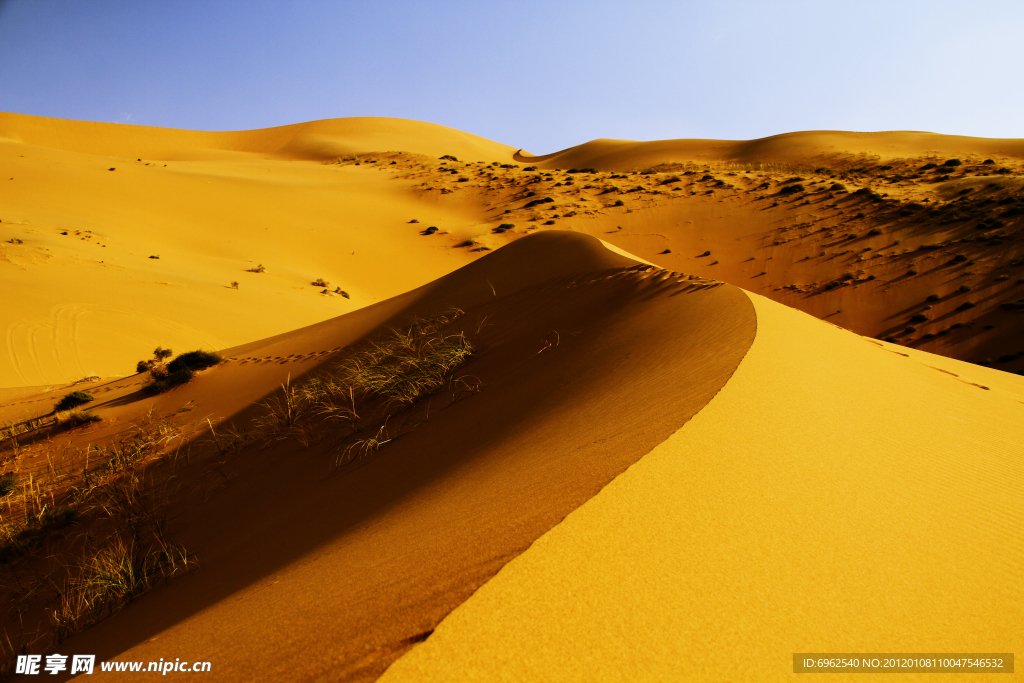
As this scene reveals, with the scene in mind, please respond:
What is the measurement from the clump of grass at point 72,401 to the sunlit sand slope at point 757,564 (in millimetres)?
8954

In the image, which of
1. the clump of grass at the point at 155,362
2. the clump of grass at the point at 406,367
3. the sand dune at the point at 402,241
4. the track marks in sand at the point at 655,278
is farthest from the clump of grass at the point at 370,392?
the sand dune at the point at 402,241

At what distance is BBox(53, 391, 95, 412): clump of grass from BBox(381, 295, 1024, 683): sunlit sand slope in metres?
8.95

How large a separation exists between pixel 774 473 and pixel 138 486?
5.23m

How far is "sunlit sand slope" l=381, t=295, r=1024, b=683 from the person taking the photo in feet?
4.76

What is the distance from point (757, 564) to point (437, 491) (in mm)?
1693

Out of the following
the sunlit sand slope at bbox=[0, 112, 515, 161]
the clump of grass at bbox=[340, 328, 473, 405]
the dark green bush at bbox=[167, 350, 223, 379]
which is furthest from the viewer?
the sunlit sand slope at bbox=[0, 112, 515, 161]

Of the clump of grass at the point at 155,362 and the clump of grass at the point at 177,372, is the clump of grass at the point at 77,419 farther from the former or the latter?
the clump of grass at the point at 155,362

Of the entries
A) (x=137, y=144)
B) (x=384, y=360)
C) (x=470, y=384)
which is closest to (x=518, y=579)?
(x=470, y=384)

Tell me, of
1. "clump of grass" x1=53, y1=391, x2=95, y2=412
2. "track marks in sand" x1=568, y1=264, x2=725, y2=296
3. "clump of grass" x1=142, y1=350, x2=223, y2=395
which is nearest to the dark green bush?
"clump of grass" x1=142, y1=350, x2=223, y2=395

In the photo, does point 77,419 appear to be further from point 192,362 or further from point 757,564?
point 757,564

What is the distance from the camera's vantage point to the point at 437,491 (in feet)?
9.71

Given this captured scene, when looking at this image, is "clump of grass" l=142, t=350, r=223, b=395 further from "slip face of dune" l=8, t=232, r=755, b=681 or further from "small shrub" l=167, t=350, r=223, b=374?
"slip face of dune" l=8, t=232, r=755, b=681

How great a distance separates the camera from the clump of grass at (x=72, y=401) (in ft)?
25.7

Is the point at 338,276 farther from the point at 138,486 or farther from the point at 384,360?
the point at 138,486
